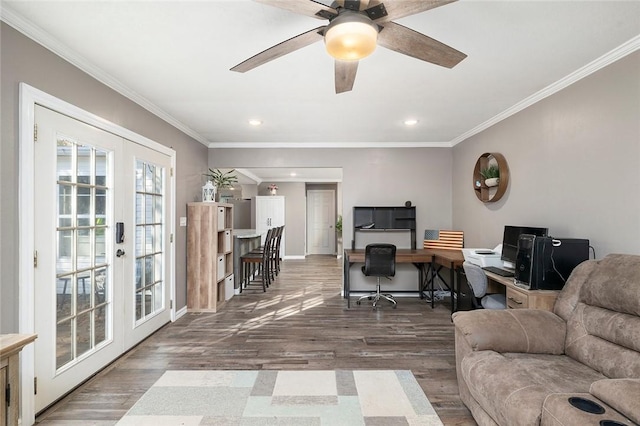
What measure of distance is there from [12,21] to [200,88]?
1242mm

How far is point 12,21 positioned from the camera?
70.1 inches

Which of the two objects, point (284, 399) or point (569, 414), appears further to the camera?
point (284, 399)

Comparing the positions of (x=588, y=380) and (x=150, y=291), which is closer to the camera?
(x=588, y=380)

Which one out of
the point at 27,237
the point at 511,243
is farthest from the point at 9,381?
the point at 511,243

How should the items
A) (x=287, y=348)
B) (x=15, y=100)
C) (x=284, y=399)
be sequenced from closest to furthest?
(x=15, y=100) < (x=284, y=399) < (x=287, y=348)

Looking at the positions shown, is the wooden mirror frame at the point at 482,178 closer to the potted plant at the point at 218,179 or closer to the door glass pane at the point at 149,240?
the potted plant at the point at 218,179

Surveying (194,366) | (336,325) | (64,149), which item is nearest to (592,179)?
(336,325)

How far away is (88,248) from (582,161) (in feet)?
12.9

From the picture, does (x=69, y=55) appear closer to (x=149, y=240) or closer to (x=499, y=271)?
(x=149, y=240)

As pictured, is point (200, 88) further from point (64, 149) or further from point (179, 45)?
point (64, 149)

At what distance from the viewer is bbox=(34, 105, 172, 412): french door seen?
6.65 feet

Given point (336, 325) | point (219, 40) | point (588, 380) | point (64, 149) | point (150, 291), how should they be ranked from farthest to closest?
point (336, 325)
point (150, 291)
point (64, 149)
point (219, 40)
point (588, 380)

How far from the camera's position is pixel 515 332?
1894mm

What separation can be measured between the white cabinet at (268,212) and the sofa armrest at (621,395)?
8.41m
